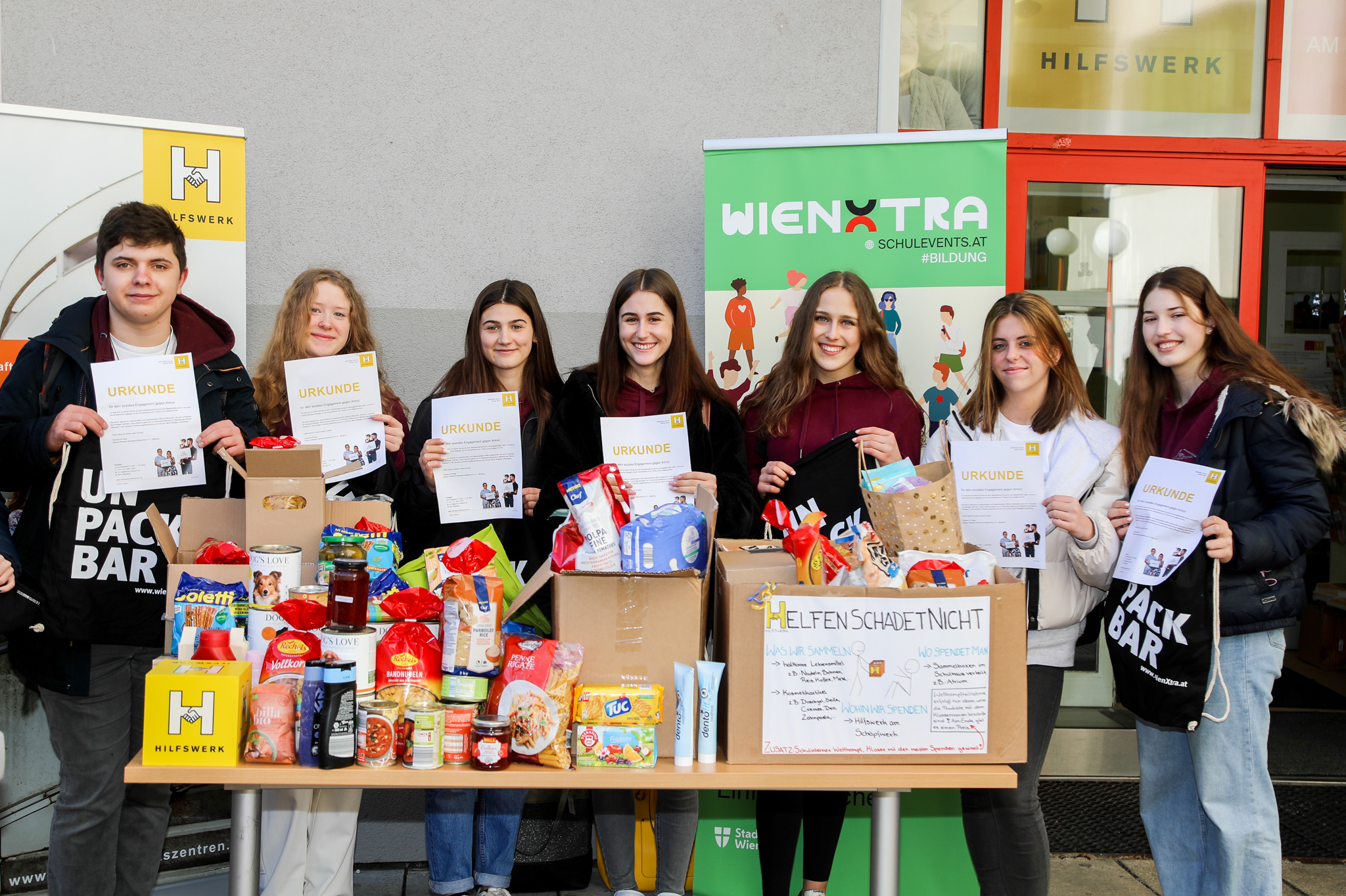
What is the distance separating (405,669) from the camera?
5.70 ft

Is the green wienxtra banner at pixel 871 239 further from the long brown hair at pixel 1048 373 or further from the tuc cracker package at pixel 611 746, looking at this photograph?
the tuc cracker package at pixel 611 746

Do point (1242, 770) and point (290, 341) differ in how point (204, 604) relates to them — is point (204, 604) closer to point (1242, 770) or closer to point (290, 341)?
point (290, 341)

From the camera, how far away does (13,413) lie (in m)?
2.52

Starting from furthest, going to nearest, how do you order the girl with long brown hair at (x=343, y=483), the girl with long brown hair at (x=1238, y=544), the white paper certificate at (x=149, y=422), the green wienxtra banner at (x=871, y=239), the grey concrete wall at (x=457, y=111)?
1. the grey concrete wall at (x=457, y=111)
2. the green wienxtra banner at (x=871, y=239)
3. the girl with long brown hair at (x=343, y=483)
4. the white paper certificate at (x=149, y=422)
5. the girl with long brown hair at (x=1238, y=544)

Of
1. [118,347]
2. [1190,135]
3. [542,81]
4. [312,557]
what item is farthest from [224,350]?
[1190,135]

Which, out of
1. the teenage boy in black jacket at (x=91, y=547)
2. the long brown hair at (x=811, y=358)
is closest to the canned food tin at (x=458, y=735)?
the teenage boy in black jacket at (x=91, y=547)

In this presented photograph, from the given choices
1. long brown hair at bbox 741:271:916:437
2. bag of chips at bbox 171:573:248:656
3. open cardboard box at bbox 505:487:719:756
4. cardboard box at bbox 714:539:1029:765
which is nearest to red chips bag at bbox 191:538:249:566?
bag of chips at bbox 171:573:248:656

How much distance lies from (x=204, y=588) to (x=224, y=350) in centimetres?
104

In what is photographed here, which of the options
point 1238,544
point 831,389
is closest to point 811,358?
point 831,389

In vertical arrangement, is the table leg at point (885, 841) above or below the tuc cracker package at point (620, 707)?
below

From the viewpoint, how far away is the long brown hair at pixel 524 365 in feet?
9.68

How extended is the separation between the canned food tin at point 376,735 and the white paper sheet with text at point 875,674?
0.71m

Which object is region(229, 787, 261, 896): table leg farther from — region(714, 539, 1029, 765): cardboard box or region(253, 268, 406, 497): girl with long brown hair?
region(253, 268, 406, 497): girl with long brown hair

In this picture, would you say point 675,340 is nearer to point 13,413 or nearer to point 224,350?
point 224,350
